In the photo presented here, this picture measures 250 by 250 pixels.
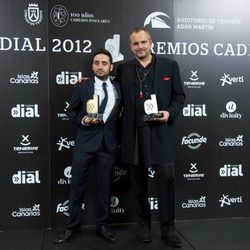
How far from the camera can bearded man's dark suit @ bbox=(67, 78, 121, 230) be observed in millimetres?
3113

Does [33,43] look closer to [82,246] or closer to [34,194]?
[34,194]

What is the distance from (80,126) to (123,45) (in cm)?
94

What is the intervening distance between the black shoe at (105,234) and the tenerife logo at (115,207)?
1.24ft

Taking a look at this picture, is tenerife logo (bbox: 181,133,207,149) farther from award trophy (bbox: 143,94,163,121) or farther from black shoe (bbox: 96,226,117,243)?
black shoe (bbox: 96,226,117,243)

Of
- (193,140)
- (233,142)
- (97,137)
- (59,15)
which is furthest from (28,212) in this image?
(233,142)

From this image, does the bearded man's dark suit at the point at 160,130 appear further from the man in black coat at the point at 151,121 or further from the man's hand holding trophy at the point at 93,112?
the man's hand holding trophy at the point at 93,112

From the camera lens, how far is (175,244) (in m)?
3.07

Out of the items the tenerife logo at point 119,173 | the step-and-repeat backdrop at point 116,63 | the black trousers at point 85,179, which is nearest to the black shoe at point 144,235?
the black trousers at point 85,179

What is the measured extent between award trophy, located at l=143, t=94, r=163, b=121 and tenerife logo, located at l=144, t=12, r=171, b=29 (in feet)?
3.16

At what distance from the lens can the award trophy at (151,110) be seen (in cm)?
288

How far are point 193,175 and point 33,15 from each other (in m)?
2.15

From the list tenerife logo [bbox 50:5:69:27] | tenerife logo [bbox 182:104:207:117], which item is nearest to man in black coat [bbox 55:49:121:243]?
tenerife logo [bbox 50:5:69:27]

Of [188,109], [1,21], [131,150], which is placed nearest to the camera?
[131,150]

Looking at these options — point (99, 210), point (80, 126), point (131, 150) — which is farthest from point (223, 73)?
point (99, 210)
